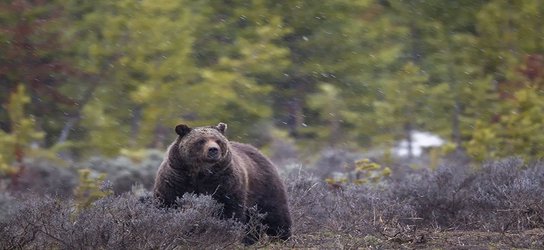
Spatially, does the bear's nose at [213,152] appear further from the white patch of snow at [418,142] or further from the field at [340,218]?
the white patch of snow at [418,142]

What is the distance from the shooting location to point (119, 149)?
1866cm

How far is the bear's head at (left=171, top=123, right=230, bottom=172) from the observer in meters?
7.55

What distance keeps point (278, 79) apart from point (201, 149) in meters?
14.8

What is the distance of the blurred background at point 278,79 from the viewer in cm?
1878

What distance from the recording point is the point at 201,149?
7.66 m

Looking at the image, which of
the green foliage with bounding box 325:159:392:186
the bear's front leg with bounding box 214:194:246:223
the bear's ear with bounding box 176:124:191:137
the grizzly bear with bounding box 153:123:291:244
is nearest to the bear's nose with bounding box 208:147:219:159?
the grizzly bear with bounding box 153:123:291:244

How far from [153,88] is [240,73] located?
2.57 metres

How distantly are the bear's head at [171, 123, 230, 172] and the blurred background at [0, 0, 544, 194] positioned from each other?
8533 millimetres

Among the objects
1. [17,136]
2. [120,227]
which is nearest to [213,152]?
[120,227]

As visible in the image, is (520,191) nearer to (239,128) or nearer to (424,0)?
(239,128)

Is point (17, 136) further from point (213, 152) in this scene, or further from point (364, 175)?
point (213, 152)

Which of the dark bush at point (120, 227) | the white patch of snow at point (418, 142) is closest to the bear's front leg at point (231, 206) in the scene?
the dark bush at point (120, 227)

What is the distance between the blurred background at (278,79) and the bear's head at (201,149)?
853 centimetres

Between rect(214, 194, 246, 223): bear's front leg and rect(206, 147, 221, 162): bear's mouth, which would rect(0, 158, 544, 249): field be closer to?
rect(214, 194, 246, 223): bear's front leg
